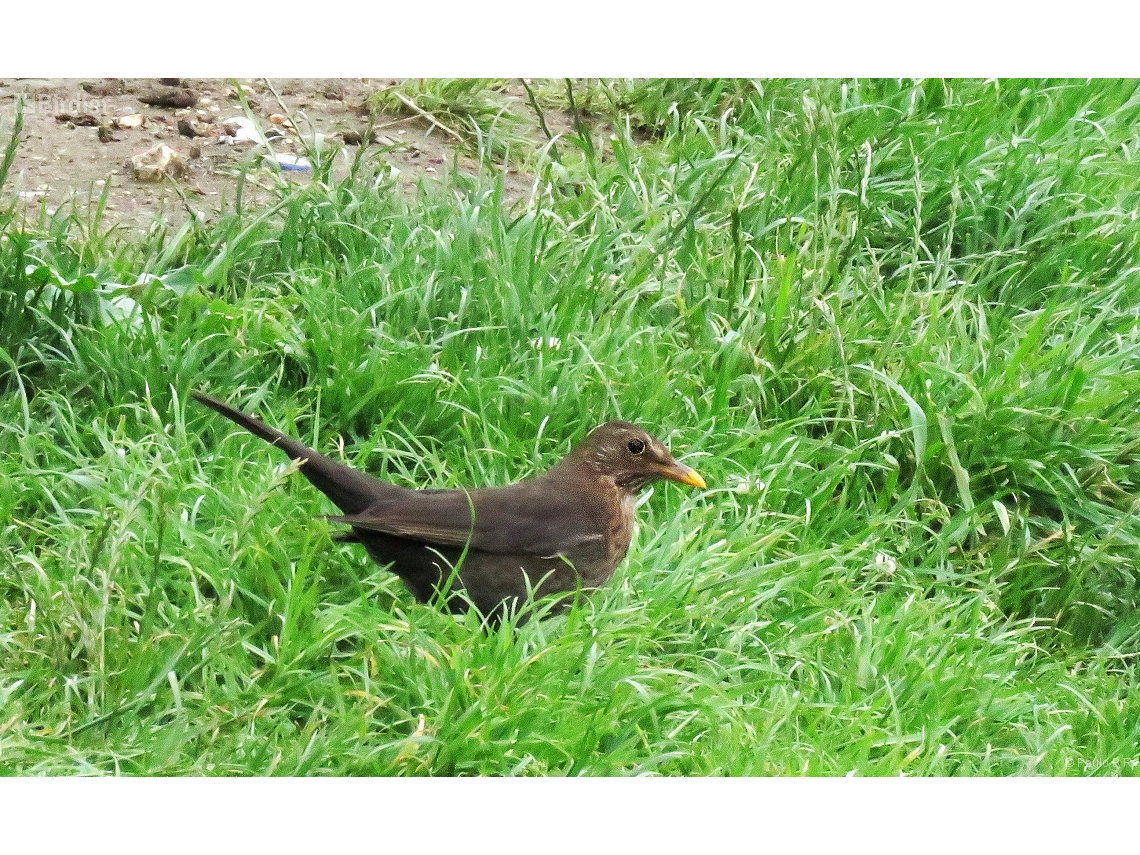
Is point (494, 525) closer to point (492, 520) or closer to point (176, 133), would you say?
point (492, 520)

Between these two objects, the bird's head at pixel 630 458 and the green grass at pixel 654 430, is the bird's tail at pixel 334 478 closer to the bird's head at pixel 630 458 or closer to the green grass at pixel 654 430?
the green grass at pixel 654 430

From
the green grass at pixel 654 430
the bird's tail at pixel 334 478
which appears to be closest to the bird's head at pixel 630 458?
the green grass at pixel 654 430

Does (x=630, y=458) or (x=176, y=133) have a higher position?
(x=176, y=133)

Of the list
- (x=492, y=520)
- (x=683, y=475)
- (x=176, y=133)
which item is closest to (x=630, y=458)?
(x=683, y=475)

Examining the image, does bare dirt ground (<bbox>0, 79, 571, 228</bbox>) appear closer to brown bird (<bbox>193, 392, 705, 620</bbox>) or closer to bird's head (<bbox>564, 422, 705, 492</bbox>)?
brown bird (<bbox>193, 392, 705, 620</bbox>)

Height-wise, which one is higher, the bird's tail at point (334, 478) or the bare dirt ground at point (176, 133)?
the bare dirt ground at point (176, 133)
